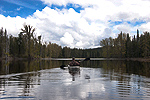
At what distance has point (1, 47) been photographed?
297ft

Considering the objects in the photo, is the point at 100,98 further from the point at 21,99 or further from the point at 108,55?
the point at 108,55

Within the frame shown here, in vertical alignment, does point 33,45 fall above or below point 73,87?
above

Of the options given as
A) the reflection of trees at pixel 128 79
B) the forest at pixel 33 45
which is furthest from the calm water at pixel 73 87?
the forest at pixel 33 45

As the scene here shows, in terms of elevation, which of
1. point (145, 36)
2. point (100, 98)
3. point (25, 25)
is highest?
point (25, 25)

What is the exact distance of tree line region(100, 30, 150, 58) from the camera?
290 feet

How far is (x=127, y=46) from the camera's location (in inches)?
4498

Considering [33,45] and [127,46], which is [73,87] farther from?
[127,46]

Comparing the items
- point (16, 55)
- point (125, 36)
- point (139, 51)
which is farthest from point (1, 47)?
point (125, 36)

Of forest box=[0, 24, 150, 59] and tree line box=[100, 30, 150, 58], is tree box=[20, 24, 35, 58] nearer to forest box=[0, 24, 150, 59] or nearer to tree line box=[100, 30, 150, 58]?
forest box=[0, 24, 150, 59]

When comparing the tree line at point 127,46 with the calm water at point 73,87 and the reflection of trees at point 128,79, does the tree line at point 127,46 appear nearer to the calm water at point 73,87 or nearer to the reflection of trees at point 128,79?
the reflection of trees at point 128,79

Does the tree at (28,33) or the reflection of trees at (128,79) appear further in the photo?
the tree at (28,33)

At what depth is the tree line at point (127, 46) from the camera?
88438mm

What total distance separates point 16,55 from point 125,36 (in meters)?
91.2

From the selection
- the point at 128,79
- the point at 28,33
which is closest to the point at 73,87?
the point at 128,79
